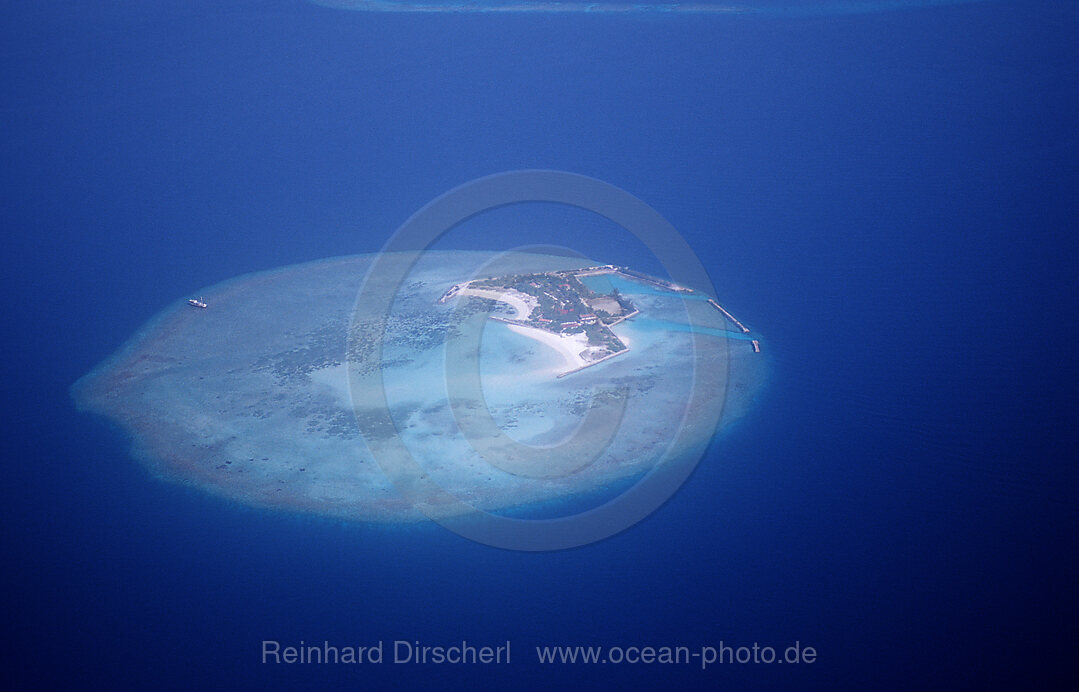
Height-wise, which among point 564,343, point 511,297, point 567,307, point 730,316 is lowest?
point 564,343

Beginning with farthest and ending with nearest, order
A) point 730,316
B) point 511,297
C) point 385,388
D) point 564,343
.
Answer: point 511,297 → point 730,316 → point 564,343 → point 385,388

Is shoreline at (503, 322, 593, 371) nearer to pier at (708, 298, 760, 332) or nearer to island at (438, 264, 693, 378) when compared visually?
island at (438, 264, 693, 378)

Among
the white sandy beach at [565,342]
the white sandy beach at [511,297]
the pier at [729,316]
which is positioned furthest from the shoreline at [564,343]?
the pier at [729,316]

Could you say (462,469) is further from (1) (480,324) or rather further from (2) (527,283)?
(2) (527,283)

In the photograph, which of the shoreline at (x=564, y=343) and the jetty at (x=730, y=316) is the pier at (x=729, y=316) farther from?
the shoreline at (x=564, y=343)

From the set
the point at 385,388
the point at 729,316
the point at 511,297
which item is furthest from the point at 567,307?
the point at 385,388

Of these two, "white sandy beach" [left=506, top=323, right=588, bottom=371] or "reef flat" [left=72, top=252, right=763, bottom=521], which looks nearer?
"reef flat" [left=72, top=252, right=763, bottom=521]

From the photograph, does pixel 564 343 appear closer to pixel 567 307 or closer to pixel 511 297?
pixel 567 307

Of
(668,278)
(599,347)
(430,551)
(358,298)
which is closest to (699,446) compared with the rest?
(599,347)

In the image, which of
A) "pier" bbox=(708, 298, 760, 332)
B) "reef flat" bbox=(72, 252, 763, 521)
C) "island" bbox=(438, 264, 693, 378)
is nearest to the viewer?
"reef flat" bbox=(72, 252, 763, 521)

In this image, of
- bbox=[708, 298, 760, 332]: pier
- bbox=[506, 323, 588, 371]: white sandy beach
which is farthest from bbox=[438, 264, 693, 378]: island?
bbox=[708, 298, 760, 332]: pier

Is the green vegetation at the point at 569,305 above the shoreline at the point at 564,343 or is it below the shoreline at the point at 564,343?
above
